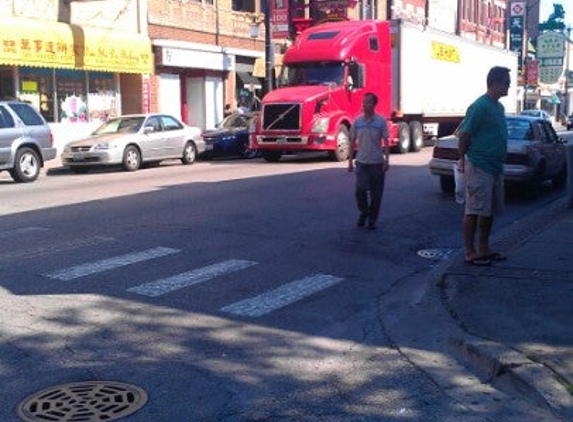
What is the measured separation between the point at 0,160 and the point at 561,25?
70.1 meters

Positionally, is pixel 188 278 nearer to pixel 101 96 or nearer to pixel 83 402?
pixel 83 402

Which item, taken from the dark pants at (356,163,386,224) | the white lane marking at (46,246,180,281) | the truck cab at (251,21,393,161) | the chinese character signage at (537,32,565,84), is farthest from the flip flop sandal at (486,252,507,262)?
the chinese character signage at (537,32,565,84)

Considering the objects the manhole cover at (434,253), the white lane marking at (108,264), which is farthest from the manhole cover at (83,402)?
the manhole cover at (434,253)

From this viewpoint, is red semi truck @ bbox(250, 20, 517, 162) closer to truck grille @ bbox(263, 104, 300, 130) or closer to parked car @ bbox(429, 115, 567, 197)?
truck grille @ bbox(263, 104, 300, 130)

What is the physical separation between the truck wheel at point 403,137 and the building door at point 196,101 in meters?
9.49

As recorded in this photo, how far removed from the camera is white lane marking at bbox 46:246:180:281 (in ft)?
24.7

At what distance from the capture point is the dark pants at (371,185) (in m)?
10.3

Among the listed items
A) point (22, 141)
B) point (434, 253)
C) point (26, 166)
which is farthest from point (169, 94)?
point (434, 253)

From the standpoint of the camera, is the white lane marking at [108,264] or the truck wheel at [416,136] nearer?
the white lane marking at [108,264]

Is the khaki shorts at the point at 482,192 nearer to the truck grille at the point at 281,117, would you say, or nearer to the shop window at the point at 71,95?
the truck grille at the point at 281,117

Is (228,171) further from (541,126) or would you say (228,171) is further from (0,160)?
(541,126)

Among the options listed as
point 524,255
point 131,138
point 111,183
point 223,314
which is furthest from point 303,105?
point 223,314

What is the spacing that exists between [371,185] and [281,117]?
1066cm

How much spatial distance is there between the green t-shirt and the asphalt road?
4.65 ft
